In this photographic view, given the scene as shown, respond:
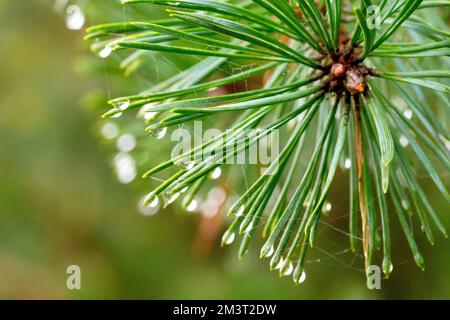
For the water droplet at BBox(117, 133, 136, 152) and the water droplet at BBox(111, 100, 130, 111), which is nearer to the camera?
the water droplet at BBox(111, 100, 130, 111)

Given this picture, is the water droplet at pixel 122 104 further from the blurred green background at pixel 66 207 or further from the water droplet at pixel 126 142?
the blurred green background at pixel 66 207

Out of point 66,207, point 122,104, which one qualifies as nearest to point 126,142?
point 122,104

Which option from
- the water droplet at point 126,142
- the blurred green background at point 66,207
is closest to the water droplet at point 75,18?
the water droplet at point 126,142

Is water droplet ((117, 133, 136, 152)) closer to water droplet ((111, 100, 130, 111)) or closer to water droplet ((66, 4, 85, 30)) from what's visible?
water droplet ((66, 4, 85, 30))

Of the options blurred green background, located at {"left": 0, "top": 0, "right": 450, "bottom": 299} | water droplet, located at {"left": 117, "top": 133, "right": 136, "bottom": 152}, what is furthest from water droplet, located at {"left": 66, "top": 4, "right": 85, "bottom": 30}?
blurred green background, located at {"left": 0, "top": 0, "right": 450, "bottom": 299}

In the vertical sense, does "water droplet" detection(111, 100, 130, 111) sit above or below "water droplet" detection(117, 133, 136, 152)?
above

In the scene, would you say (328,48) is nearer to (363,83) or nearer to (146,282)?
(363,83)

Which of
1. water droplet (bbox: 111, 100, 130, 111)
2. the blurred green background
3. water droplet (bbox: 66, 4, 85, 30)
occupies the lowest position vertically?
the blurred green background
